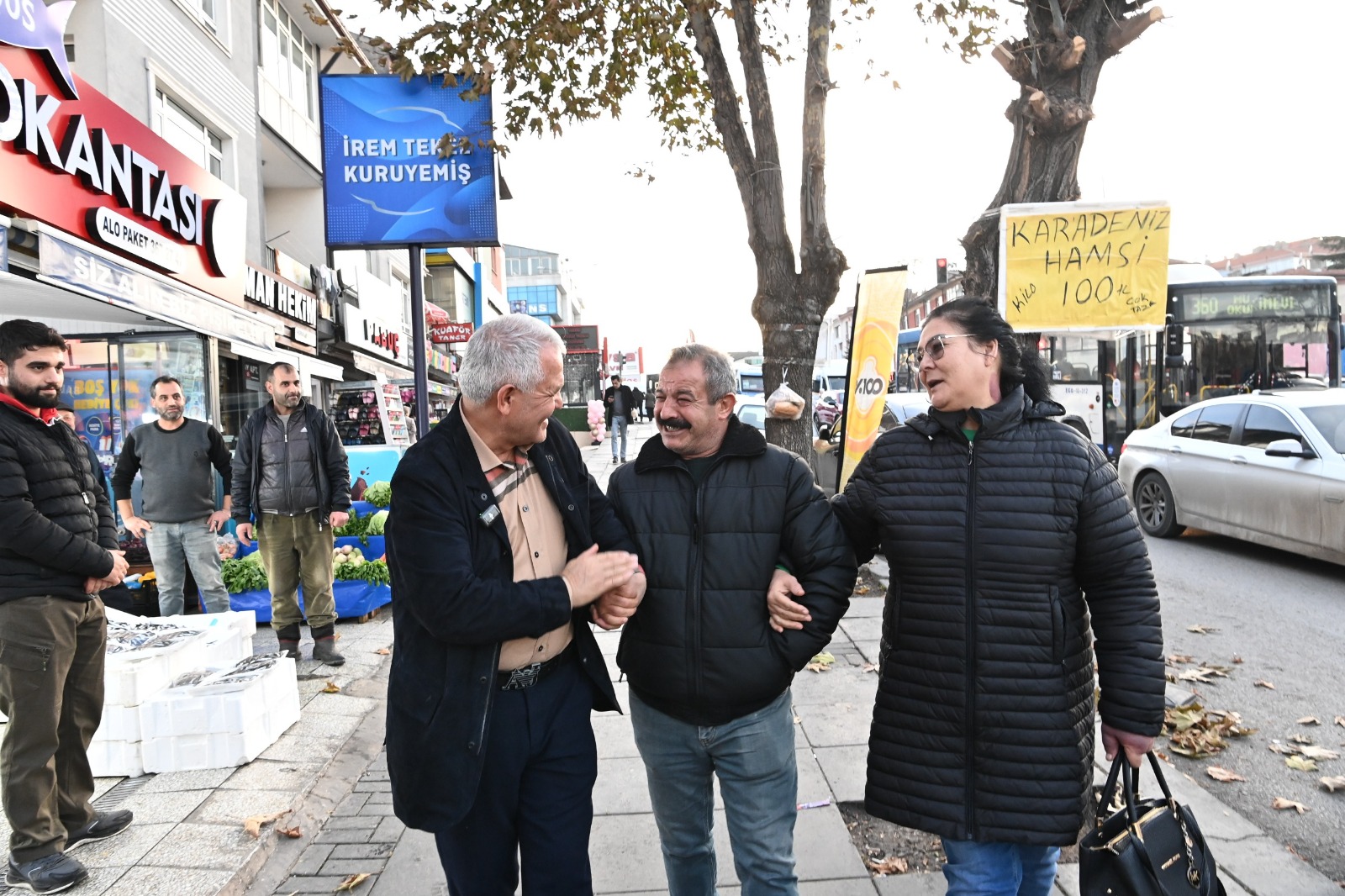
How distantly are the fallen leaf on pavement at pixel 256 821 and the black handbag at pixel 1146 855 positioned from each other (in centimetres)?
315

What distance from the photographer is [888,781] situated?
247cm

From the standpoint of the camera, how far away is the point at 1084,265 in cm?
542

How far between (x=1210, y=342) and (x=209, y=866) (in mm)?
14989

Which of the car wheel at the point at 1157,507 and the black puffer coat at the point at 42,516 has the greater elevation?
the black puffer coat at the point at 42,516

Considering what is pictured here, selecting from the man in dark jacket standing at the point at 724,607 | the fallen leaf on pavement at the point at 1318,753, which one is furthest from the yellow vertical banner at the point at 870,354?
the man in dark jacket standing at the point at 724,607

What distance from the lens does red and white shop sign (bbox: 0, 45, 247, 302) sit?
730 centimetres

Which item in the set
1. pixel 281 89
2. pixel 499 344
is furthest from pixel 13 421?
pixel 281 89

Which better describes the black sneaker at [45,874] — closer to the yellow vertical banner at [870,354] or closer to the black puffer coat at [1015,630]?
the black puffer coat at [1015,630]

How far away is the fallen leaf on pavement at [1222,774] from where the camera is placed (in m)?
4.19

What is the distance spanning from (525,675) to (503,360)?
84 cm

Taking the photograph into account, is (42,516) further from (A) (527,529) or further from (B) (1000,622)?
(B) (1000,622)

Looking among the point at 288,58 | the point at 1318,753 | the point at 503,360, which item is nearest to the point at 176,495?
the point at 503,360

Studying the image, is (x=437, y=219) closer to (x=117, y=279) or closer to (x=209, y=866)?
(x=209, y=866)

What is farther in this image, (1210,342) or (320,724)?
(1210,342)
